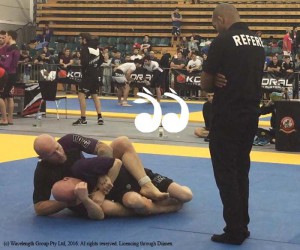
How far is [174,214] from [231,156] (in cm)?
116

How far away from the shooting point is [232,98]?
4.25 metres

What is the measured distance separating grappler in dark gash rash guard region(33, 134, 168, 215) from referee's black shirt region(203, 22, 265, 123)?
1.05 m

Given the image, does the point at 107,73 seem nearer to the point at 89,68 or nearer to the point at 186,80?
the point at 186,80

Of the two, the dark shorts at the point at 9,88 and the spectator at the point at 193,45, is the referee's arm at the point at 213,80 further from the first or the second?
the spectator at the point at 193,45

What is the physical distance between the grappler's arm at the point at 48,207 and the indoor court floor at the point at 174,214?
68 mm

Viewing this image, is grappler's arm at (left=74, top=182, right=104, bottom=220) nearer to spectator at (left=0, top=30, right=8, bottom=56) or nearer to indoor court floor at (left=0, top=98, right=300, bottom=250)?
indoor court floor at (left=0, top=98, right=300, bottom=250)

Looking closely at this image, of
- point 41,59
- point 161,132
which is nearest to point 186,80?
point 41,59

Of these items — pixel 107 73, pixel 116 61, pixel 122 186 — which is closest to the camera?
pixel 122 186

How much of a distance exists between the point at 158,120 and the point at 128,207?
5.74m

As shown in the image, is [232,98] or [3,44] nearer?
[232,98]

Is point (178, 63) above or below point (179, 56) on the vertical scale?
below

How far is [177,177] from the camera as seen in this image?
273 inches

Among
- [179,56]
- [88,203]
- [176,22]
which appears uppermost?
[176,22]

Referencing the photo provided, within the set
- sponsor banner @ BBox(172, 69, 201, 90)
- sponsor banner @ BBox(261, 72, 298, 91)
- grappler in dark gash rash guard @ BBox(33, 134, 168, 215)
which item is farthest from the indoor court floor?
sponsor banner @ BBox(172, 69, 201, 90)
